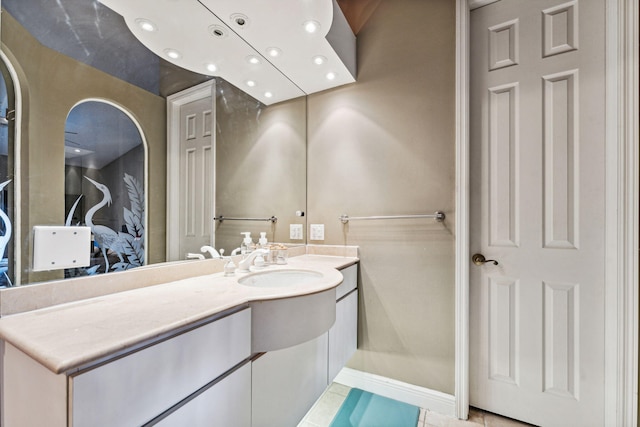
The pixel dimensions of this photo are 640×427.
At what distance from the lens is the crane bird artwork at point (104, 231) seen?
2.96 ft

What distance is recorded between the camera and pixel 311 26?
1385 millimetres

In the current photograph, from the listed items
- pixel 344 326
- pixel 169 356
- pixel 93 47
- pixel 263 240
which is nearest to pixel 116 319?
pixel 169 356

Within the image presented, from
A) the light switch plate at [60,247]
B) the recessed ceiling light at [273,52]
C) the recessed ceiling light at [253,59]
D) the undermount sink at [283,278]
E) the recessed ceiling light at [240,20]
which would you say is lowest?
the undermount sink at [283,278]

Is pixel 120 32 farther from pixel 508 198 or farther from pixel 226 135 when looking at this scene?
pixel 508 198

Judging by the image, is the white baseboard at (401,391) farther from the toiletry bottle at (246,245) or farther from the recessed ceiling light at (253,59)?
the recessed ceiling light at (253,59)

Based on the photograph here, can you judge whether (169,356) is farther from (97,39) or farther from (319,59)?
(319,59)

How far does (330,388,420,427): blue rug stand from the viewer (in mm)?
1489

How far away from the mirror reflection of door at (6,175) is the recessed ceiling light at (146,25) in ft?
1.63

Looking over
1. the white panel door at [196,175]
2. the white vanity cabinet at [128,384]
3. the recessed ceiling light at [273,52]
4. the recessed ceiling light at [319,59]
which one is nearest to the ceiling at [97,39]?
the white panel door at [196,175]

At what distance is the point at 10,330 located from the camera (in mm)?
637

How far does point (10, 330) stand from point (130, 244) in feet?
1.35

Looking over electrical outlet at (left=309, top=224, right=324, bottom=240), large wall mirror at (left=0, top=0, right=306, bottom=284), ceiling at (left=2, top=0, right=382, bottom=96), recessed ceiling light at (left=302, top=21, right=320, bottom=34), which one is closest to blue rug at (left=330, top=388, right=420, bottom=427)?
electrical outlet at (left=309, top=224, right=324, bottom=240)

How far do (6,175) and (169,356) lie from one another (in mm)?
675

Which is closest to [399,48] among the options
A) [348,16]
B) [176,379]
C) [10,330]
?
[348,16]
